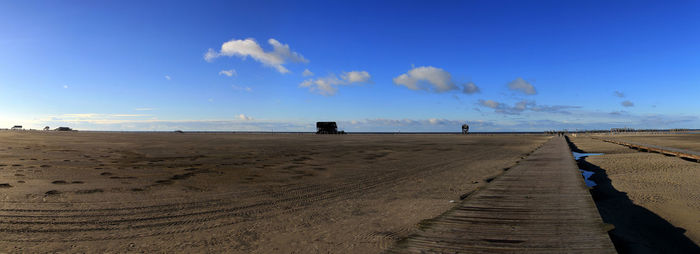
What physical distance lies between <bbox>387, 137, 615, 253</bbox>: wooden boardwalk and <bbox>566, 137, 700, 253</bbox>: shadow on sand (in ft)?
2.56

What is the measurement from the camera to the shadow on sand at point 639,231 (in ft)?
15.9

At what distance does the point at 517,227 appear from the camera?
13.1 feet

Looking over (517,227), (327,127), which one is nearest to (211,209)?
(517,227)

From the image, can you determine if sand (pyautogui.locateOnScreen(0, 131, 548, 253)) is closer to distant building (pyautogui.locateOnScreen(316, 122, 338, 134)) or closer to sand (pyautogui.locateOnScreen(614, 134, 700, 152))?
sand (pyautogui.locateOnScreen(614, 134, 700, 152))

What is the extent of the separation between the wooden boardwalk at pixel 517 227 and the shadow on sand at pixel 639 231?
78cm

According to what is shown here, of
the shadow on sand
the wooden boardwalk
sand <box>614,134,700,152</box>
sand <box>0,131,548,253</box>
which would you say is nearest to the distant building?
sand <box>614,134,700,152</box>

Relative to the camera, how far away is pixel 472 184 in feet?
31.8

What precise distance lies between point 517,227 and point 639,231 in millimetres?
3532

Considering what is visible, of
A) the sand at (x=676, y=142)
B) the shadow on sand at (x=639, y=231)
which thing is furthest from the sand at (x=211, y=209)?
the sand at (x=676, y=142)

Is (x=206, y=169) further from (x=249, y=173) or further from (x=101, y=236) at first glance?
(x=101, y=236)

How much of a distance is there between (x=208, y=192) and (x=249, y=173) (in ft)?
11.2

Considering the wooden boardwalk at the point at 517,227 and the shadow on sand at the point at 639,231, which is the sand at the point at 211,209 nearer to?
the wooden boardwalk at the point at 517,227

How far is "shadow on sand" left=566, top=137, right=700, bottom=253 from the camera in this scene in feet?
15.9

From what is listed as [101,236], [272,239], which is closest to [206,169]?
[101,236]
